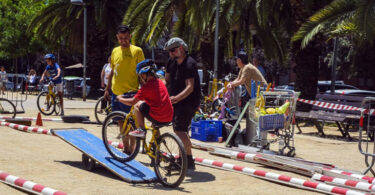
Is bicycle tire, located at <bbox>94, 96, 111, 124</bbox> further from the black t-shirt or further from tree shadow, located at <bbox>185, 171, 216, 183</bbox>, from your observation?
tree shadow, located at <bbox>185, 171, 216, 183</bbox>

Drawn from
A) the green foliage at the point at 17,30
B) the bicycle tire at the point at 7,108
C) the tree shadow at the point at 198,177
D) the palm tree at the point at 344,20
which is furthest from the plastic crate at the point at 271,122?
the green foliage at the point at 17,30

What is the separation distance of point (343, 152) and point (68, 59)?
48.8 metres

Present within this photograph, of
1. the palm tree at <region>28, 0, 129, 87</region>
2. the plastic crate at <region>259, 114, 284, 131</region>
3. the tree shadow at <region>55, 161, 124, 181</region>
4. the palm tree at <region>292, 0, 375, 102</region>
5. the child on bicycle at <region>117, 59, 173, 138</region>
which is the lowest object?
the tree shadow at <region>55, 161, 124, 181</region>

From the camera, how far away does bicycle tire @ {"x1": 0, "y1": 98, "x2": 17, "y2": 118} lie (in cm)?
1458

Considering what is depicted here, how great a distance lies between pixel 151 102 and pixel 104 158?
3.54 ft

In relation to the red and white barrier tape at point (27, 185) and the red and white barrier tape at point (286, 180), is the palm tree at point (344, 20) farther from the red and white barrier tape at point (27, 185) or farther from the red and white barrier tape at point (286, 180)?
the red and white barrier tape at point (27, 185)

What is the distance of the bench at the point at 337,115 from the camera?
13055 millimetres

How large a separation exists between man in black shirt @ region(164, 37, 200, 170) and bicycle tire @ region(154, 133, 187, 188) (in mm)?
760

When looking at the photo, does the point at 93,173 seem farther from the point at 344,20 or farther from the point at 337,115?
the point at 344,20

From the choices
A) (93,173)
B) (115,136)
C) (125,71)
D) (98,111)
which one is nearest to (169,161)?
(93,173)

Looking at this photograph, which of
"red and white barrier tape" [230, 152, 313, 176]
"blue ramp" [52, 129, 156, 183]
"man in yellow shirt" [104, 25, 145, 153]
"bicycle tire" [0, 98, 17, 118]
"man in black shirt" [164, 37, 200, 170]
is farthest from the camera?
"bicycle tire" [0, 98, 17, 118]

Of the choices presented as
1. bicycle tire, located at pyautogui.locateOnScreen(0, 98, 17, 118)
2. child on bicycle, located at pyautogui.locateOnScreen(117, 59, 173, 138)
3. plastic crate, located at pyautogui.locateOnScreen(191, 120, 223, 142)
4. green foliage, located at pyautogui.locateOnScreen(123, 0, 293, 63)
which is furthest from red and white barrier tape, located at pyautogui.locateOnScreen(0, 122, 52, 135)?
green foliage, located at pyautogui.locateOnScreen(123, 0, 293, 63)

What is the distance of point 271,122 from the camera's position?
9.23 m

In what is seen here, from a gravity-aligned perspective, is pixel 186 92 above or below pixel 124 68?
below
